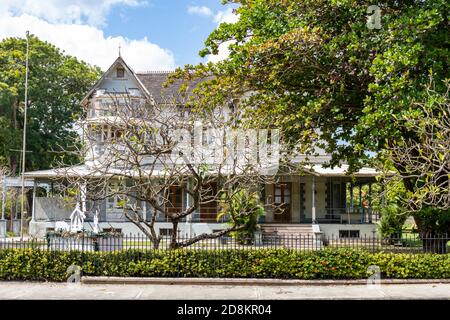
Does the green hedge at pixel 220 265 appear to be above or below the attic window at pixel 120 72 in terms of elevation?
below

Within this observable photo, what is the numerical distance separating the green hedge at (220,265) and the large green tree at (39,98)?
27305 mm

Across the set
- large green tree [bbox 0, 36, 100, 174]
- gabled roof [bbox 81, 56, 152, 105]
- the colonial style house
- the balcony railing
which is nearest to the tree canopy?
the colonial style house

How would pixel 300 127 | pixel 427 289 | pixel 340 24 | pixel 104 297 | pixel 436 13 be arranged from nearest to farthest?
pixel 104 297 < pixel 427 289 < pixel 436 13 < pixel 340 24 < pixel 300 127

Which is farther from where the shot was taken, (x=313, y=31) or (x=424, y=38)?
(x=313, y=31)

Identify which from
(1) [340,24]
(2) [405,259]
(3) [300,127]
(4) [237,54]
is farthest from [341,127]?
(2) [405,259]

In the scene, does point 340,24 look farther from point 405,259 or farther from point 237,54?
point 405,259

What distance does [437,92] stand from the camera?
44.9 ft

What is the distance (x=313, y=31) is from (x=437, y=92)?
13.4ft

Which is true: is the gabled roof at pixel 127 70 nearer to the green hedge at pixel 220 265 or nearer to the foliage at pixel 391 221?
the foliage at pixel 391 221

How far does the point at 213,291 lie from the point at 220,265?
1.22 m

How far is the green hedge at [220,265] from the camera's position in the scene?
13.0m

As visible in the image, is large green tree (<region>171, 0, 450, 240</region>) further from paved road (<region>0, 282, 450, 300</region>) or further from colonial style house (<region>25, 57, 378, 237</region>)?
colonial style house (<region>25, 57, 378, 237</region>)

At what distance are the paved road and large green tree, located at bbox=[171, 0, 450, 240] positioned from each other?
4.22m

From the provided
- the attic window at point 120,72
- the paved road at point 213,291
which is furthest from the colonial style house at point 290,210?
the paved road at point 213,291
